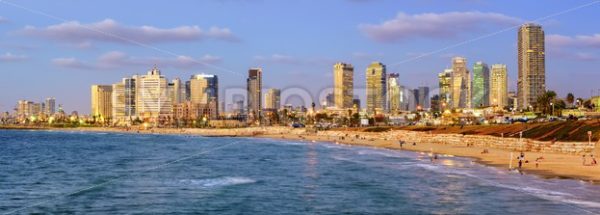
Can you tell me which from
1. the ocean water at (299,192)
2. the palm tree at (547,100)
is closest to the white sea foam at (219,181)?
the ocean water at (299,192)

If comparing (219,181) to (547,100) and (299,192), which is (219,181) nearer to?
(299,192)

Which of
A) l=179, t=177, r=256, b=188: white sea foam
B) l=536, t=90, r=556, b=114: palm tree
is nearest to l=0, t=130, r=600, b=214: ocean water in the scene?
l=179, t=177, r=256, b=188: white sea foam

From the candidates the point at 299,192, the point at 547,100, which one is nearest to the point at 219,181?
the point at 299,192

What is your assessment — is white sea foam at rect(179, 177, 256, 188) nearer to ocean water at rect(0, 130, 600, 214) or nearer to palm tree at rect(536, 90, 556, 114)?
ocean water at rect(0, 130, 600, 214)

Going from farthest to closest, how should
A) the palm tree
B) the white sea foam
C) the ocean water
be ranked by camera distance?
the palm tree
the white sea foam
the ocean water

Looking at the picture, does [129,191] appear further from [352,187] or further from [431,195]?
[431,195]

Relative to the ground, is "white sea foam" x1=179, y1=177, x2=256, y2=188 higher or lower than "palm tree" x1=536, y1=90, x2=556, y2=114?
lower

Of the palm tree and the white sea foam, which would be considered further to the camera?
the palm tree

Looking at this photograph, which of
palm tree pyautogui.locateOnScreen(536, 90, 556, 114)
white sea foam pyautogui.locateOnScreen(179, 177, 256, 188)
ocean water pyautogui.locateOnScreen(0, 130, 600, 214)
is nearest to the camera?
ocean water pyautogui.locateOnScreen(0, 130, 600, 214)

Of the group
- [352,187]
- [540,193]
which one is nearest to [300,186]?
[352,187]
